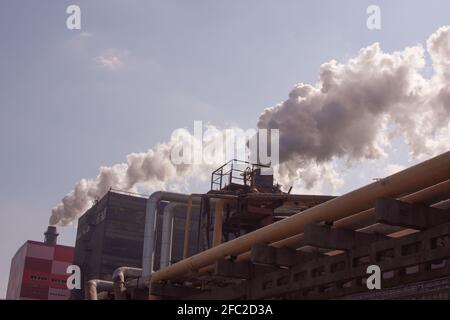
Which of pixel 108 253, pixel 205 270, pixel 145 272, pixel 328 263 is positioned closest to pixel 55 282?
pixel 108 253

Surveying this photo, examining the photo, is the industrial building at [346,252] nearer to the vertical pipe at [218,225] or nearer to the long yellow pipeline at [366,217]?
the long yellow pipeline at [366,217]

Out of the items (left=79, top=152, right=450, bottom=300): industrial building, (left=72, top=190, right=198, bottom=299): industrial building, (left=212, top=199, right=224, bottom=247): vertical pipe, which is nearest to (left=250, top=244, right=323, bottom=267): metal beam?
(left=79, top=152, right=450, bottom=300): industrial building

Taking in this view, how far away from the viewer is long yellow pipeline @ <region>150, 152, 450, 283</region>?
25.8 feet

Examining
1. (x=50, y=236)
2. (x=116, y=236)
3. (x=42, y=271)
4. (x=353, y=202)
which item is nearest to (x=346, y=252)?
(x=353, y=202)

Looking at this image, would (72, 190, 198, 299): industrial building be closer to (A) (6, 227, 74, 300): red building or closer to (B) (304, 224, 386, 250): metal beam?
(A) (6, 227, 74, 300): red building

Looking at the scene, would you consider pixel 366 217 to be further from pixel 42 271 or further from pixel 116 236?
pixel 42 271

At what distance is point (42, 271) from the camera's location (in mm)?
61625

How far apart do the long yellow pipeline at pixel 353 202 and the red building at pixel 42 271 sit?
52748mm

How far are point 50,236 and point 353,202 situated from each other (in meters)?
61.3

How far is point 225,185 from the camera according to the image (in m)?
24.3

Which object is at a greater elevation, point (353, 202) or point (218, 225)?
point (218, 225)

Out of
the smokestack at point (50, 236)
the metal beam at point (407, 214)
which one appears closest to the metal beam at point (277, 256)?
the metal beam at point (407, 214)
